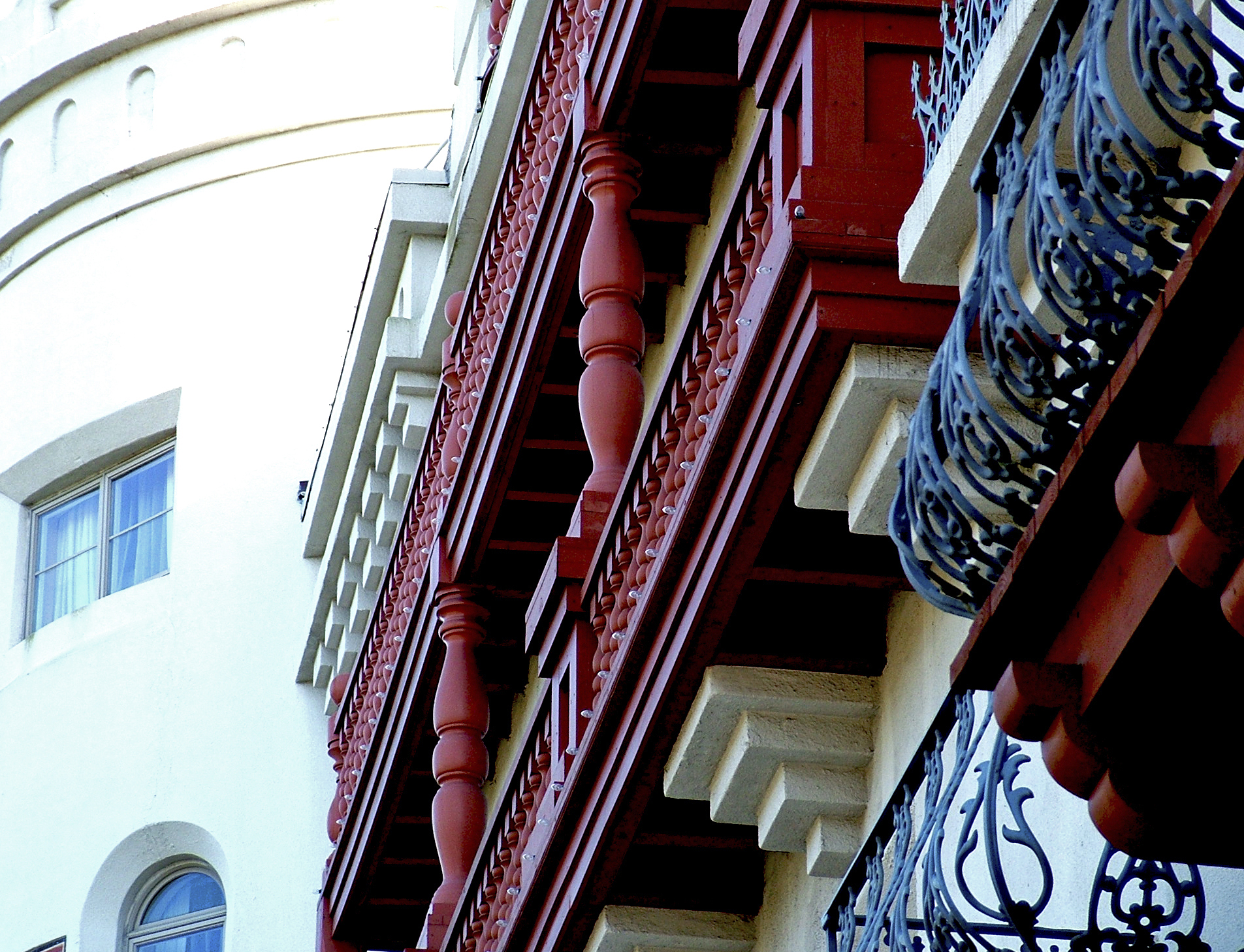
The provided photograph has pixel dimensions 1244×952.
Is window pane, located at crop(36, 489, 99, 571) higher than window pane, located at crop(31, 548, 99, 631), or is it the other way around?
window pane, located at crop(36, 489, 99, 571)

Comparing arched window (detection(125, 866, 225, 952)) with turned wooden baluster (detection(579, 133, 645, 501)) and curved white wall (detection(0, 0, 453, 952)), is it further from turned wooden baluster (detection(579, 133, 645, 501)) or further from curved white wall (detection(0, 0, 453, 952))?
turned wooden baluster (detection(579, 133, 645, 501))

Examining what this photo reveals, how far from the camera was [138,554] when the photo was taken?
20.0 meters

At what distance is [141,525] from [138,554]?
27 centimetres

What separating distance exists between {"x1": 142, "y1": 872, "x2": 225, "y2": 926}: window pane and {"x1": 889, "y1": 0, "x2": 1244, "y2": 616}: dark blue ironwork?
12.9m

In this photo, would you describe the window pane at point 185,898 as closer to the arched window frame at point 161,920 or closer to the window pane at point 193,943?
the arched window frame at point 161,920

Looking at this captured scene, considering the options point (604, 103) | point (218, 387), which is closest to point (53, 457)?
point (218, 387)

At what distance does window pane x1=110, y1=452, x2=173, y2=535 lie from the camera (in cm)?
2009

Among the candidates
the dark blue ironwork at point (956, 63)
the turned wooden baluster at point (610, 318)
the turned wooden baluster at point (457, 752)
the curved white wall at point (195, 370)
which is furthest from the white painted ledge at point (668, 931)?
the curved white wall at point (195, 370)

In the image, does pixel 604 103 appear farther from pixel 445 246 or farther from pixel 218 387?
pixel 218 387

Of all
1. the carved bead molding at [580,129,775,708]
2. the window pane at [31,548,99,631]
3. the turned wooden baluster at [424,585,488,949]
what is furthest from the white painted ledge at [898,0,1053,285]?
the window pane at [31,548,99,631]

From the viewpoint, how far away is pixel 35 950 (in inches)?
747

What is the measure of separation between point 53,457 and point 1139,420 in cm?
1607

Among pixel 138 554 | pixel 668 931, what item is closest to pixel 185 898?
pixel 138 554

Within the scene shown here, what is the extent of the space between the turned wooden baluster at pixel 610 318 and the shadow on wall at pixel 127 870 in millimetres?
8267
